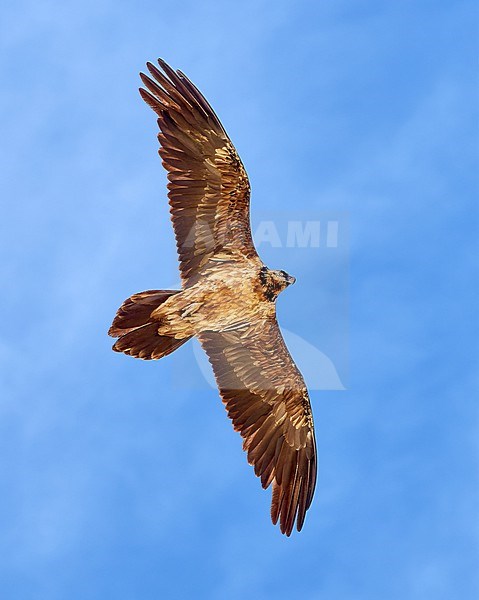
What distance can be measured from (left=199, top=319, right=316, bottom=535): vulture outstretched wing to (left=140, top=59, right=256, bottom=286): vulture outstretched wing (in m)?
1.43

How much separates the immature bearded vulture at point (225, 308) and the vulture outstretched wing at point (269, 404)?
0.6 inches

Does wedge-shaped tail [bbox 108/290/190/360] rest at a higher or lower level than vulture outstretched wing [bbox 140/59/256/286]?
lower

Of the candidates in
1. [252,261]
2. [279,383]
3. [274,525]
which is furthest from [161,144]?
[274,525]

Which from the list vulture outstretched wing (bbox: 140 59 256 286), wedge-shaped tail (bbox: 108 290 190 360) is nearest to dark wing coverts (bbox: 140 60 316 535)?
vulture outstretched wing (bbox: 140 59 256 286)

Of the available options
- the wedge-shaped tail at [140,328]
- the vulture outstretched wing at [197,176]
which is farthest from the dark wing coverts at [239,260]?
the wedge-shaped tail at [140,328]

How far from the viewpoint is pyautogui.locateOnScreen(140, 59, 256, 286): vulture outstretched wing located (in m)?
19.1

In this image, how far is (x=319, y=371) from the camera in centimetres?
2095

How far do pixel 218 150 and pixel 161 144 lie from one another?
2.68ft

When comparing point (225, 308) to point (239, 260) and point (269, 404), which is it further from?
point (269, 404)

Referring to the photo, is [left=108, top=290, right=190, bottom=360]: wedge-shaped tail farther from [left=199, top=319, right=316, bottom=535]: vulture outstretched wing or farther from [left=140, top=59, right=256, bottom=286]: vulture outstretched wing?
[left=199, top=319, right=316, bottom=535]: vulture outstretched wing

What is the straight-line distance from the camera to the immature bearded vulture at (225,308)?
755 inches

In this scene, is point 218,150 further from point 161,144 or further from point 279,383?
point 279,383

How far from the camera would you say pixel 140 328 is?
19.3 m

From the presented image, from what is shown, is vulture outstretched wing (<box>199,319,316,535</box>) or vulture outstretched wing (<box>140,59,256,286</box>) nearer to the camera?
vulture outstretched wing (<box>140,59,256,286</box>)
